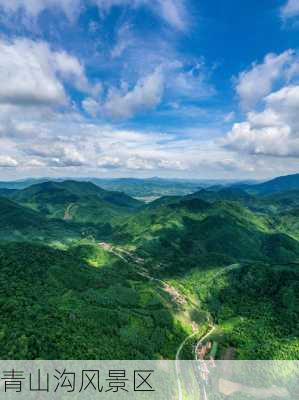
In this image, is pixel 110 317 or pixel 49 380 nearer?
pixel 49 380

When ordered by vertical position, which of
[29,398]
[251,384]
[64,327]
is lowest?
[251,384]

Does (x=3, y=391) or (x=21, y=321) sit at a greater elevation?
(x=21, y=321)

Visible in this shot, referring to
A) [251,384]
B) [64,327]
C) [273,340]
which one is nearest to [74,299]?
[64,327]

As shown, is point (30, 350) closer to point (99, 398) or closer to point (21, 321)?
point (21, 321)

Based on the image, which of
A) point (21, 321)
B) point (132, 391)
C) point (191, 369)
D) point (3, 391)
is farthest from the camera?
point (191, 369)

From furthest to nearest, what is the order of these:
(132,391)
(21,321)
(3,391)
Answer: (21,321)
(132,391)
(3,391)

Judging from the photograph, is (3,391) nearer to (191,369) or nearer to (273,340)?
(191,369)

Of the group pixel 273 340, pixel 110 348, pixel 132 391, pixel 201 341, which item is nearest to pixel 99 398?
pixel 132 391

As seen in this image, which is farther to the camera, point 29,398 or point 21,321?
point 21,321

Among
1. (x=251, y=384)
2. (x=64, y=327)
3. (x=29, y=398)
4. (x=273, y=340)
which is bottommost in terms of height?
(x=251, y=384)
